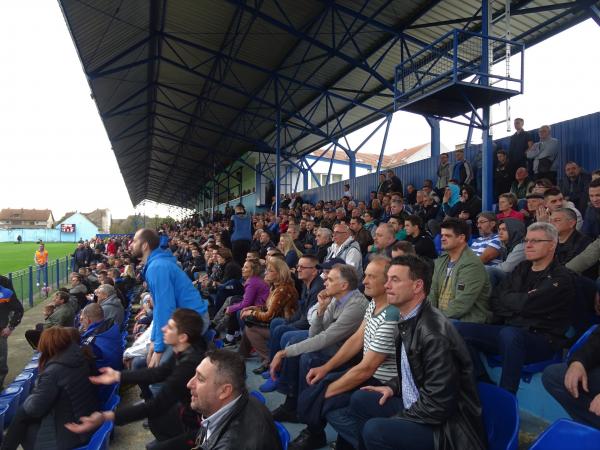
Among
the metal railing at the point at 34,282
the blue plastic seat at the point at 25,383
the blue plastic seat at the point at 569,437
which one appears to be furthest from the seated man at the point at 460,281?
the metal railing at the point at 34,282

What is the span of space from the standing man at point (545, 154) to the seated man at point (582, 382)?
20.8 feet

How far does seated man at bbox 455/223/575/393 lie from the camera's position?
302 centimetres

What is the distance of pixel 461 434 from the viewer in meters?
2.10

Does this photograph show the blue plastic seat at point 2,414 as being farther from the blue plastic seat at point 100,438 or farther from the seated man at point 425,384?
the seated man at point 425,384

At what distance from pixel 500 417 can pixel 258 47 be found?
12249mm

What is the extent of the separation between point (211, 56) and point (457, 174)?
27.2 ft

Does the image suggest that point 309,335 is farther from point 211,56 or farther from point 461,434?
point 211,56

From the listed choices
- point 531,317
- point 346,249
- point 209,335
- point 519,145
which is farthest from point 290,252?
point 519,145

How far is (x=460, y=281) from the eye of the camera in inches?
144

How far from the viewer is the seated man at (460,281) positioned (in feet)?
11.6

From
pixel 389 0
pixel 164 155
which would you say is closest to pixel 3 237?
pixel 164 155

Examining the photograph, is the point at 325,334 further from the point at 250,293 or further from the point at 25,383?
the point at 25,383

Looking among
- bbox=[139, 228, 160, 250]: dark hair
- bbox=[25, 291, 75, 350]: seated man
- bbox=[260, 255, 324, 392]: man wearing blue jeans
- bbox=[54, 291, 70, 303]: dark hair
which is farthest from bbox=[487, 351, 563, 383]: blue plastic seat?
bbox=[54, 291, 70, 303]: dark hair

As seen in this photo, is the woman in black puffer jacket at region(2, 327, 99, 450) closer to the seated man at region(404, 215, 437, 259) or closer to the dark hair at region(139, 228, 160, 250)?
the dark hair at region(139, 228, 160, 250)
